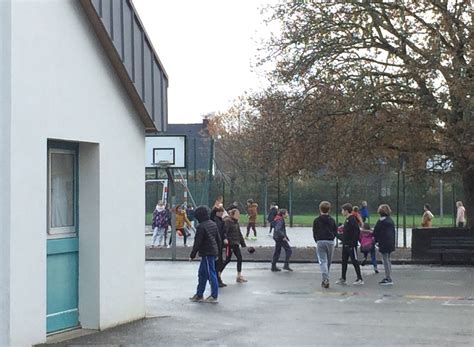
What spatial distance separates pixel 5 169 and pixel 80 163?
2.04 m

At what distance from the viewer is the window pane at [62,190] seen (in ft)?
33.0

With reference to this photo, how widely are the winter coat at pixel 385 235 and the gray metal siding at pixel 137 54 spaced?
7.14 metres

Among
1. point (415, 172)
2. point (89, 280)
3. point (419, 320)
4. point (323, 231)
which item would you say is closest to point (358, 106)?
point (415, 172)

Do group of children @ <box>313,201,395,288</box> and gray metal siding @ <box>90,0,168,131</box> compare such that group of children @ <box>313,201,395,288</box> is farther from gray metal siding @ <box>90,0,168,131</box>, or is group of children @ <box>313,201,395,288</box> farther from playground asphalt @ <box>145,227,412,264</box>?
playground asphalt @ <box>145,227,412,264</box>

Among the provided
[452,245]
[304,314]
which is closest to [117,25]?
[304,314]

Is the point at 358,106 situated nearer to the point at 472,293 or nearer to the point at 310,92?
the point at 310,92

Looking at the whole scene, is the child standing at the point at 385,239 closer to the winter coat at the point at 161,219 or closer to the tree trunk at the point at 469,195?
the tree trunk at the point at 469,195

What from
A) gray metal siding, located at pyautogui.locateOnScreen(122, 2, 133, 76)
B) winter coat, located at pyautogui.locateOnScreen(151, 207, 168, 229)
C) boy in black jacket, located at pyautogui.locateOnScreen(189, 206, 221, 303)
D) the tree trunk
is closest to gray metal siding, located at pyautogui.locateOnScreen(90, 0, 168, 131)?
gray metal siding, located at pyautogui.locateOnScreen(122, 2, 133, 76)

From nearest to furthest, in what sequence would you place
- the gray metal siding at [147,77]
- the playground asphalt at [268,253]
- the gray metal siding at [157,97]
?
the gray metal siding at [147,77] < the gray metal siding at [157,97] < the playground asphalt at [268,253]

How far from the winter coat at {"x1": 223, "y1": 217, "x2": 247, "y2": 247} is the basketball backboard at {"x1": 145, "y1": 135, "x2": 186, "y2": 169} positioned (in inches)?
289

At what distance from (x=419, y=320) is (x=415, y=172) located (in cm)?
1421

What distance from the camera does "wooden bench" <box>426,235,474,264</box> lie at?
22797 mm

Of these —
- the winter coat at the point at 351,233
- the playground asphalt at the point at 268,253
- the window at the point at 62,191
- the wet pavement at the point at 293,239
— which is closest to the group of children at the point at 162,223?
the playground asphalt at the point at 268,253

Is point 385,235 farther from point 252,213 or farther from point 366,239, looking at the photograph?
point 252,213
